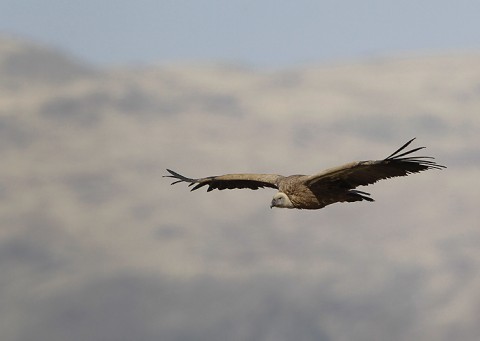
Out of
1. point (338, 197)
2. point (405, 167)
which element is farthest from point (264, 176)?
point (405, 167)

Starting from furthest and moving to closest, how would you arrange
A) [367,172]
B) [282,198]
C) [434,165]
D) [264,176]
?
[264,176] < [282,198] < [367,172] < [434,165]

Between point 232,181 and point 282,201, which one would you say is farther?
point 232,181

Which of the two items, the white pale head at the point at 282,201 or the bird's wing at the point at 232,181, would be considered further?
the bird's wing at the point at 232,181

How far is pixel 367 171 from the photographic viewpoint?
28.6 meters

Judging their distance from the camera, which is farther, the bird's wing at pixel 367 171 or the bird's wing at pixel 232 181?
the bird's wing at pixel 232 181

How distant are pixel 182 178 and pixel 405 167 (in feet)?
28.0

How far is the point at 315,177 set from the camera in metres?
29.2

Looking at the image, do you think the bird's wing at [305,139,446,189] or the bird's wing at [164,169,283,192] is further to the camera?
the bird's wing at [164,169,283,192]

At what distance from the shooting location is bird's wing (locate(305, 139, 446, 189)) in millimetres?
27453

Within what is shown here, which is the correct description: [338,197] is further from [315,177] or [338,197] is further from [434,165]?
[434,165]

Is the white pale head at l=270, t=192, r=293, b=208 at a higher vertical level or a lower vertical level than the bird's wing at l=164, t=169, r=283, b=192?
lower

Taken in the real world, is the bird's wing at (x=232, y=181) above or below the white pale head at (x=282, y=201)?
above

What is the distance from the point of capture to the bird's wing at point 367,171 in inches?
1081

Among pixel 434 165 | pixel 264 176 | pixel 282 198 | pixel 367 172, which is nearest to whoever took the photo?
pixel 434 165
